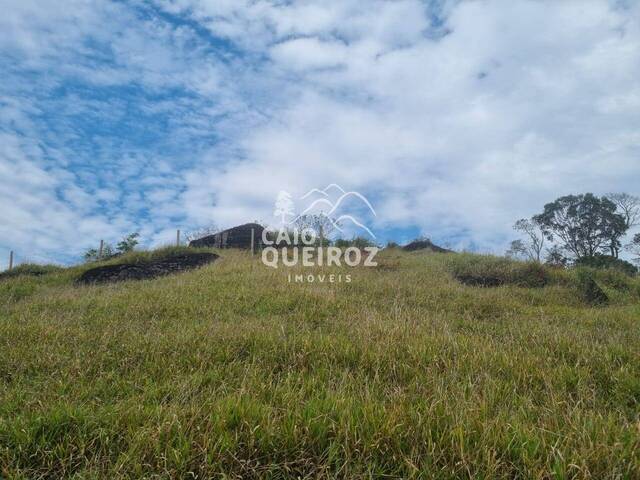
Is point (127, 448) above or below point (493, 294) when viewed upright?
below

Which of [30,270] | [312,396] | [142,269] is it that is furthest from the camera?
[30,270]

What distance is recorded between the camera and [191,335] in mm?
5684

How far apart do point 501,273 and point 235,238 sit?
19.8 m

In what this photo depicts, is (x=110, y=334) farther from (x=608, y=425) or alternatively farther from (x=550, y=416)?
(x=608, y=425)

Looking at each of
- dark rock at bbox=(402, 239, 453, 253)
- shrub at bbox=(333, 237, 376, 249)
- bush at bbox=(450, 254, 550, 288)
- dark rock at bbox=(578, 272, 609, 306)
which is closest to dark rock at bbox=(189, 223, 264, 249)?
shrub at bbox=(333, 237, 376, 249)

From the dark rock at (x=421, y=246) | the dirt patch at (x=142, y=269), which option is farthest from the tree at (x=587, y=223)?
the dirt patch at (x=142, y=269)

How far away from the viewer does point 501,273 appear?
624 inches

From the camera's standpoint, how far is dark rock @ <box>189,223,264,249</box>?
29.0m

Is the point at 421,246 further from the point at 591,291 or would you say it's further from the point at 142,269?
the point at 142,269

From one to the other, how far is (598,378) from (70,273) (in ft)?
76.1

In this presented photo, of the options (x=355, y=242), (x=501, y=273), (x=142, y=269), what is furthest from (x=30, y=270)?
(x=501, y=273)

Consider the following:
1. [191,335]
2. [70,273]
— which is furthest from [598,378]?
[70,273]

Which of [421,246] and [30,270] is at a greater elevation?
[421,246]

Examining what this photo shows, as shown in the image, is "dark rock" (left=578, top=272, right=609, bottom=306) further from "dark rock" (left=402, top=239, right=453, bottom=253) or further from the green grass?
"dark rock" (left=402, top=239, right=453, bottom=253)
